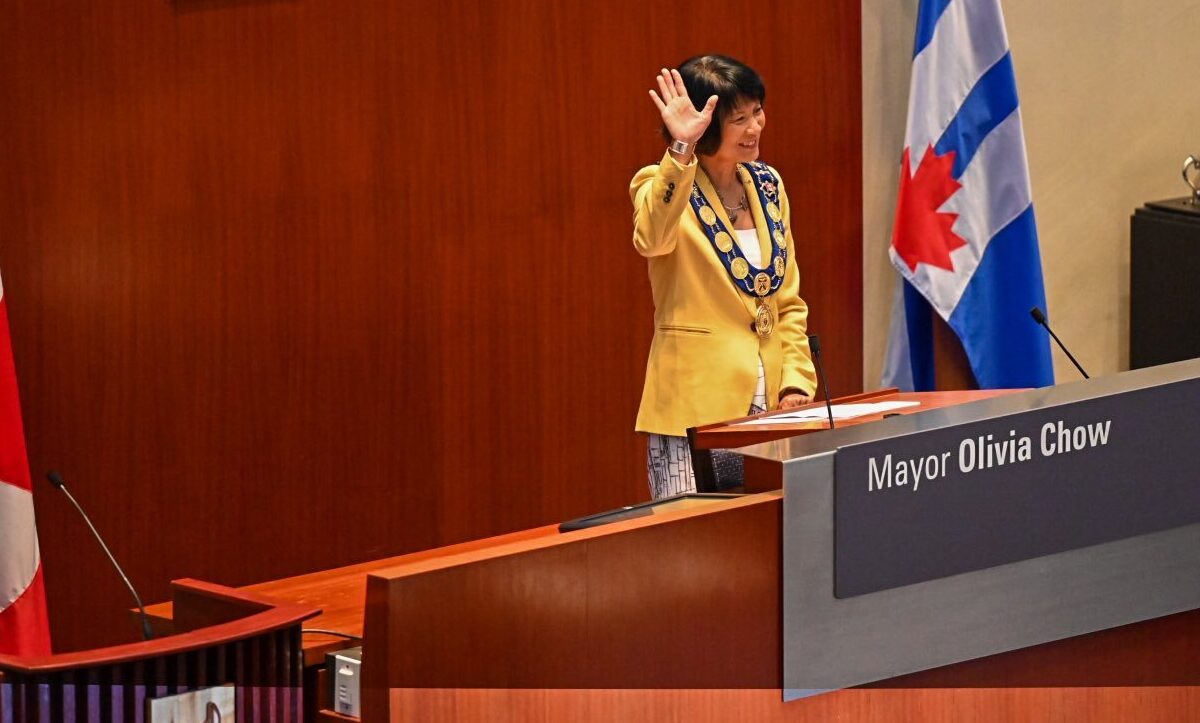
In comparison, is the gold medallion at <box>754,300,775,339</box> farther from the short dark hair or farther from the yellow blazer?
the short dark hair

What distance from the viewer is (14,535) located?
10.6 feet

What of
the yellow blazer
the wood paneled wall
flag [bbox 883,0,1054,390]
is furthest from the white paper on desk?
flag [bbox 883,0,1054,390]

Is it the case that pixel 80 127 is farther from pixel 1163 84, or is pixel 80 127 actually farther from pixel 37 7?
pixel 1163 84

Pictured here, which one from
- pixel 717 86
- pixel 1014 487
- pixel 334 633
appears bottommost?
pixel 334 633

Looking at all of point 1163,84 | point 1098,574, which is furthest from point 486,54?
point 1098,574

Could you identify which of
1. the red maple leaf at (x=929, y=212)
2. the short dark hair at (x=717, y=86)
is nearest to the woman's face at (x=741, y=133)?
the short dark hair at (x=717, y=86)

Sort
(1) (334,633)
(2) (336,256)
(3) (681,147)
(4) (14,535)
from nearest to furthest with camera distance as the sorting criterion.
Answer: (1) (334,633), (3) (681,147), (4) (14,535), (2) (336,256)

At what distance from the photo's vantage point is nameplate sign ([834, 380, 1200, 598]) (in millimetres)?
1895

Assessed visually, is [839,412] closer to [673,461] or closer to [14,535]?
[673,461]

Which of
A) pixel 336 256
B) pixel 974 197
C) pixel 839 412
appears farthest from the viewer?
pixel 974 197

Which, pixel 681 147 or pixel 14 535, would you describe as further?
pixel 14 535

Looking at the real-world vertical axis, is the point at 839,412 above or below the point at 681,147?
below

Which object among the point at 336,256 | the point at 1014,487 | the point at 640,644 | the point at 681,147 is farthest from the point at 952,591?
the point at 336,256

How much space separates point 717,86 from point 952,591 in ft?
5.05
